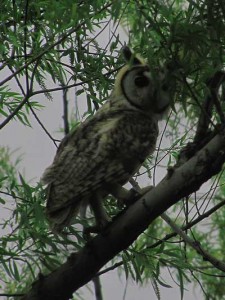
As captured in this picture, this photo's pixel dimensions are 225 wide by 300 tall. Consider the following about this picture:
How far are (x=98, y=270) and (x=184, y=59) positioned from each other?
0.70 m

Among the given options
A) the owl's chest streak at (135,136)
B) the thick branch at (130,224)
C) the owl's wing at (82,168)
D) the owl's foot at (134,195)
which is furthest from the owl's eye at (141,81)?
the thick branch at (130,224)

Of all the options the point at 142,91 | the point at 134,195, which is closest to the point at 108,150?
the point at 134,195

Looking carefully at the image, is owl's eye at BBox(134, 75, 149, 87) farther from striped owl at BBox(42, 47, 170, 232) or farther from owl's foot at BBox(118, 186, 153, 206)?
owl's foot at BBox(118, 186, 153, 206)

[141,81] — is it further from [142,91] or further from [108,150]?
[108,150]

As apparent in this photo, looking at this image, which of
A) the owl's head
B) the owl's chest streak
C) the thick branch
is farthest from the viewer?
the owl's head

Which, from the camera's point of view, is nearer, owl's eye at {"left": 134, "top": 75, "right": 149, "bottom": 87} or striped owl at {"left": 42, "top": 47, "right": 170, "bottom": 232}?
striped owl at {"left": 42, "top": 47, "right": 170, "bottom": 232}

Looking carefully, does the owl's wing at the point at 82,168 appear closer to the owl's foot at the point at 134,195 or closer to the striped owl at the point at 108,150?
the striped owl at the point at 108,150

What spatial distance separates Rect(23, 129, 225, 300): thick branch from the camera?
2336 mm

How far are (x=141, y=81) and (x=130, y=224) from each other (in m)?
0.92

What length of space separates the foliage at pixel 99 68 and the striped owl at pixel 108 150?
12cm

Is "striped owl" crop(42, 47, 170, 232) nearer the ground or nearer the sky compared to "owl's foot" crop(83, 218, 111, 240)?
nearer the sky

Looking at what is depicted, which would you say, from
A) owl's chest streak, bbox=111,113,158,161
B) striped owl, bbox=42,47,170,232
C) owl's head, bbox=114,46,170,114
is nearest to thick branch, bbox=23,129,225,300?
striped owl, bbox=42,47,170,232

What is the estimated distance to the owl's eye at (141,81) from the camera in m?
3.26

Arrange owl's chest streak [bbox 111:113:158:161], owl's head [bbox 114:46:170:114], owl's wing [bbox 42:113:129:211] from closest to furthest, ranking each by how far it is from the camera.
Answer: owl's wing [bbox 42:113:129:211] < owl's chest streak [bbox 111:113:158:161] < owl's head [bbox 114:46:170:114]
